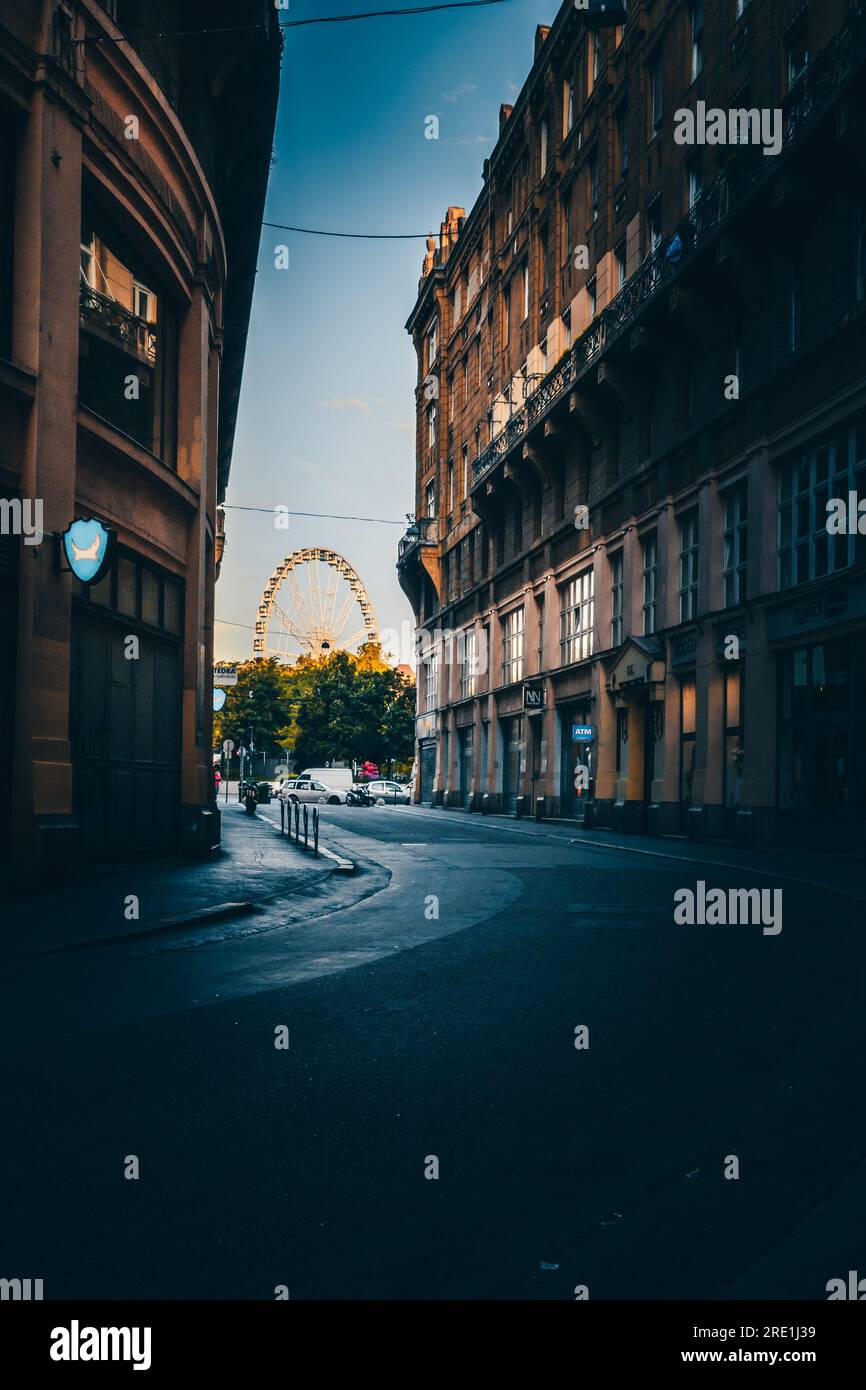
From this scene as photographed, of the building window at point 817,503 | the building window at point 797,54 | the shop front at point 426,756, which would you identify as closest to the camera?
the building window at point 817,503

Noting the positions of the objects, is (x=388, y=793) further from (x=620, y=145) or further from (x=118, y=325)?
(x=118, y=325)

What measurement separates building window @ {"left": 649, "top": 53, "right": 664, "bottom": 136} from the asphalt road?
28295mm

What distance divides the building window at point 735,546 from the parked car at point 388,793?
45266mm

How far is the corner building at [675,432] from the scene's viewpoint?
2245 centimetres

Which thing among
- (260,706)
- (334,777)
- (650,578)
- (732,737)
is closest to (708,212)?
(650,578)

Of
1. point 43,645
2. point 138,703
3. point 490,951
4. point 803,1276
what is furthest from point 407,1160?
point 138,703

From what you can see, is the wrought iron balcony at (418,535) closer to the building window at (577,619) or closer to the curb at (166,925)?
the building window at (577,619)

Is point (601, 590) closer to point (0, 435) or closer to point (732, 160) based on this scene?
point (732, 160)

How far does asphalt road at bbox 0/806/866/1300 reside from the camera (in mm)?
3639

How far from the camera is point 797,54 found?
2450 centimetres

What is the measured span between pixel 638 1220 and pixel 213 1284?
54.5 inches

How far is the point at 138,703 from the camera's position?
18016 millimetres

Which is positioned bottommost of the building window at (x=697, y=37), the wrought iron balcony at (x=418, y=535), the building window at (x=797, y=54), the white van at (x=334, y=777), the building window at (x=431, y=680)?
the white van at (x=334, y=777)

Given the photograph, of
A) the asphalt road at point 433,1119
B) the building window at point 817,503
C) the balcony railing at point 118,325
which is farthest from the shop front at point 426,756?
the asphalt road at point 433,1119
